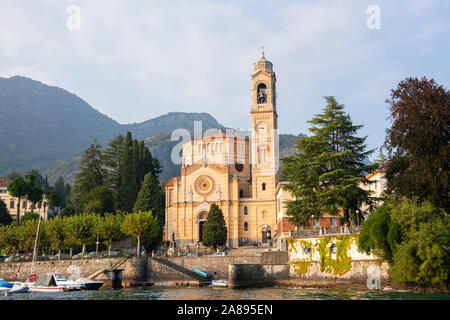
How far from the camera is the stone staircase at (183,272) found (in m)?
45.0

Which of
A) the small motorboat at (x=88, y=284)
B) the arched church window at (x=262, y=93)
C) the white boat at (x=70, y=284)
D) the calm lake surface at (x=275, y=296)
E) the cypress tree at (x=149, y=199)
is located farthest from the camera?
the arched church window at (x=262, y=93)

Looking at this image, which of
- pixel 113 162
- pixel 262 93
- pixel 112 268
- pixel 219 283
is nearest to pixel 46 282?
pixel 112 268

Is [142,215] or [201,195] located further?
[201,195]

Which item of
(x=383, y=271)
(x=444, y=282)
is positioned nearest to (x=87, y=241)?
(x=383, y=271)

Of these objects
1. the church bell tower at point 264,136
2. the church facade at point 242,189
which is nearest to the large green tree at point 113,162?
the church facade at point 242,189

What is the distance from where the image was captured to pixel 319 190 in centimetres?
3909

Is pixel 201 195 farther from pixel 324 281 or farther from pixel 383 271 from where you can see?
pixel 383 271

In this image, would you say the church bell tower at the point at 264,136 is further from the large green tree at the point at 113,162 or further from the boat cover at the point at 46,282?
the boat cover at the point at 46,282

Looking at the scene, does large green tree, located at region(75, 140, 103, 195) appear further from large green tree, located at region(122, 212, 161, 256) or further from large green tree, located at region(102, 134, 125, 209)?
large green tree, located at region(122, 212, 161, 256)

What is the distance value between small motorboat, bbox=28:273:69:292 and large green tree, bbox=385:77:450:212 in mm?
28643

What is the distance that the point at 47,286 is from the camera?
38844 mm

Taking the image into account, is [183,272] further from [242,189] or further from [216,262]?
[242,189]

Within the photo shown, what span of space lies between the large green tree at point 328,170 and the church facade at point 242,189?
81.7 ft
